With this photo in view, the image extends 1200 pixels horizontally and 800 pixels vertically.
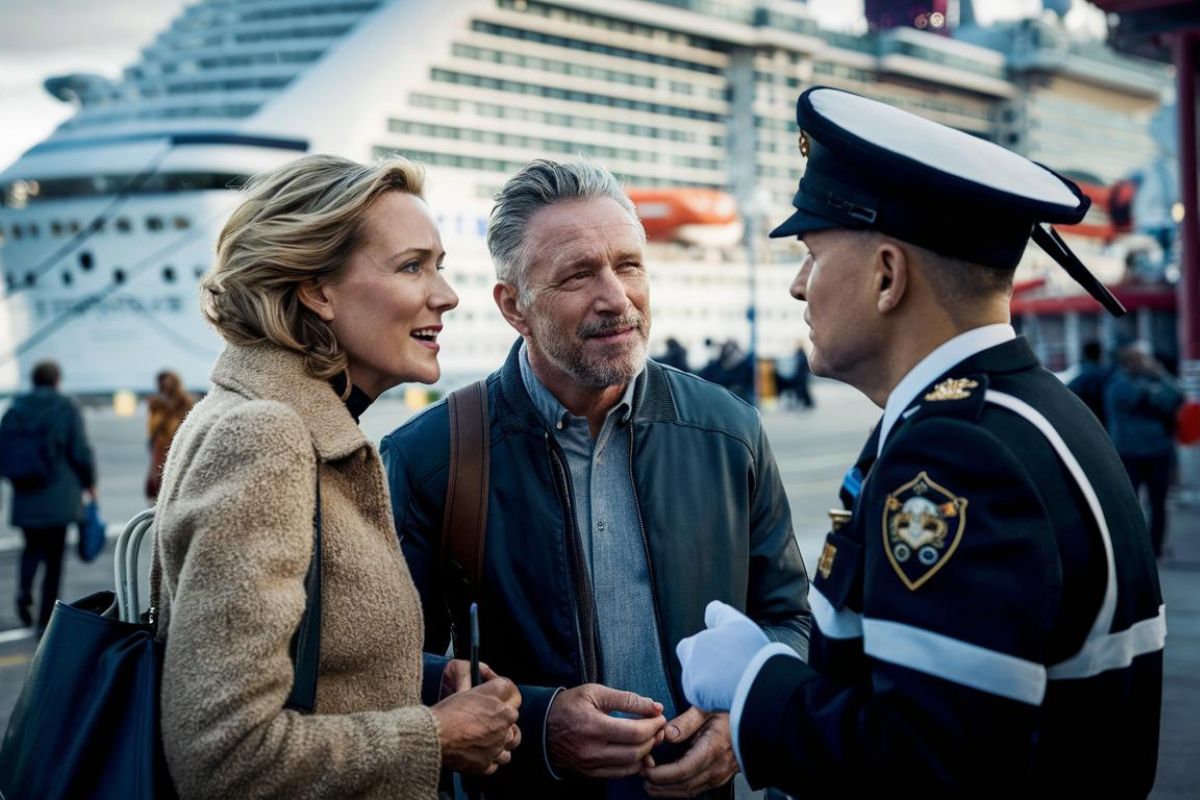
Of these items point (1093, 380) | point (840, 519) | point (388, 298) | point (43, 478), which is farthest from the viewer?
point (1093, 380)

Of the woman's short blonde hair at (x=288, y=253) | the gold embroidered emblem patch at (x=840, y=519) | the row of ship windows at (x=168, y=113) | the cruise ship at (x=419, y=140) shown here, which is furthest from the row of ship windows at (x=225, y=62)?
the gold embroidered emblem patch at (x=840, y=519)

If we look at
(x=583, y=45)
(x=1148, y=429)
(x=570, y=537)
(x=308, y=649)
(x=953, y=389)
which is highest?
(x=953, y=389)

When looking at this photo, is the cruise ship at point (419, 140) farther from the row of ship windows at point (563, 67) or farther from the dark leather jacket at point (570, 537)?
the dark leather jacket at point (570, 537)

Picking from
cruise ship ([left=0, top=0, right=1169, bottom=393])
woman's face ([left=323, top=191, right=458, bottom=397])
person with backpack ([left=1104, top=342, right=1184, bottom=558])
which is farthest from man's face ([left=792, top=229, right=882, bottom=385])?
cruise ship ([left=0, top=0, right=1169, bottom=393])

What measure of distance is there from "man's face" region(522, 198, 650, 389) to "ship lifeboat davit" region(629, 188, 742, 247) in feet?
150

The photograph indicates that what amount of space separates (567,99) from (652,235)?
6892 millimetres

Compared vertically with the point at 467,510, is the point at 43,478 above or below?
below

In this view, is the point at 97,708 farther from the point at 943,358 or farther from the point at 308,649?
the point at 943,358

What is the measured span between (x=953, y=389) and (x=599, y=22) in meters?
54.9

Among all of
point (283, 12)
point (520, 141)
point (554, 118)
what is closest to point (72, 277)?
point (283, 12)

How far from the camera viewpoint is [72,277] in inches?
1578

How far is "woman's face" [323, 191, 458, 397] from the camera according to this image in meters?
2.01

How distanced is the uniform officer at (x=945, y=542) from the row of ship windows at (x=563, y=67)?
160 feet

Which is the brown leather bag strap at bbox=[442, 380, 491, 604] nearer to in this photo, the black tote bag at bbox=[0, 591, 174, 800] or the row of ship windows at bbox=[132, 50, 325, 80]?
the black tote bag at bbox=[0, 591, 174, 800]
